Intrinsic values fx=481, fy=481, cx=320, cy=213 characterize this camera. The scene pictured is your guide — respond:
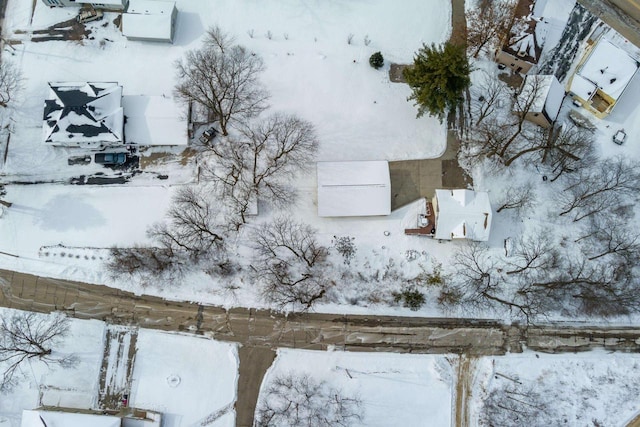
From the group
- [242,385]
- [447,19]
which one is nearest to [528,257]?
[447,19]

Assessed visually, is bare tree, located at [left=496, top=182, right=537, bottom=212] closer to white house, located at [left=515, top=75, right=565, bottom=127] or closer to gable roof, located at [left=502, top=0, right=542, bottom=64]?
white house, located at [left=515, top=75, right=565, bottom=127]

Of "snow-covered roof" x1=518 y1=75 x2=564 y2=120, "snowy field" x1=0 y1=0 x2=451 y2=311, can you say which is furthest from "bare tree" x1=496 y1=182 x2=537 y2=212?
"snowy field" x1=0 y1=0 x2=451 y2=311

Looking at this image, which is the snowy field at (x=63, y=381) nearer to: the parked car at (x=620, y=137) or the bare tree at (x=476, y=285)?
the bare tree at (x=476, y=285)

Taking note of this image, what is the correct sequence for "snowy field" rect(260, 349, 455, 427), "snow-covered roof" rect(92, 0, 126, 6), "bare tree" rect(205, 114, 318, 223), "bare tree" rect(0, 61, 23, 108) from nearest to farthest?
"snowy field" rect(260, 349, 455, 427) < "bare tree" rect(205, 114, 318, 223) < "bare tree" rect(0, 61, 23, 108) < "snow-covered roof" rect(92, 0, 126, 6)

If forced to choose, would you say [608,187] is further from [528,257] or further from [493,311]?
[493,311]

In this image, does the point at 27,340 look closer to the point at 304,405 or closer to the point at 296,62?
the point at 304,405
